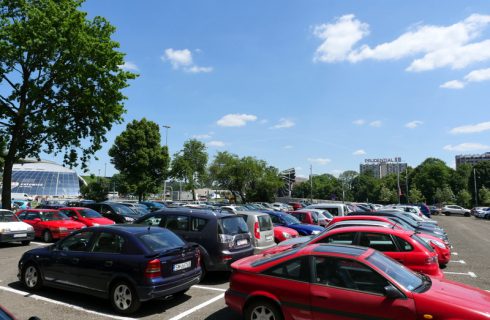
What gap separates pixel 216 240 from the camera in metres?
8.38

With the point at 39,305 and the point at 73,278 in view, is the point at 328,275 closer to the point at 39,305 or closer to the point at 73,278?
the point at 73,278

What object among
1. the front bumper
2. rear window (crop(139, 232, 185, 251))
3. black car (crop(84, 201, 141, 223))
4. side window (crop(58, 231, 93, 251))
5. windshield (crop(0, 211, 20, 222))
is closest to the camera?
rear window (crop(139, 232, 185, 251))

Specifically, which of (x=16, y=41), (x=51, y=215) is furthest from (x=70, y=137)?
(x=51, y=215)

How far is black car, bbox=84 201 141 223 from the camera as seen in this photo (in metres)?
17.8

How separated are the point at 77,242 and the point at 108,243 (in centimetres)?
87

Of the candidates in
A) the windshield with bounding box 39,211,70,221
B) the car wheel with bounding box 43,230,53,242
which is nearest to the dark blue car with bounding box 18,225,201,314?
the car wheel with bounding box 43,230,53,242

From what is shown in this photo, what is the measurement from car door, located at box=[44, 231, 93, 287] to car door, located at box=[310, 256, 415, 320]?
14.9ft

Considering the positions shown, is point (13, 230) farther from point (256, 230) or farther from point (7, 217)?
point (256, 230)

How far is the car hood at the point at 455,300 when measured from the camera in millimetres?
4066

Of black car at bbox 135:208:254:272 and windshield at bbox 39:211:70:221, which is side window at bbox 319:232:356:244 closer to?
black car at bbox 135:208:254:272

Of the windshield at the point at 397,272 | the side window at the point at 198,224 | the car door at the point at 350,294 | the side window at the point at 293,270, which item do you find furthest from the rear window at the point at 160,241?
the windshield at the point at 397,272

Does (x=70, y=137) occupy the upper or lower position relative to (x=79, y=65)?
lower

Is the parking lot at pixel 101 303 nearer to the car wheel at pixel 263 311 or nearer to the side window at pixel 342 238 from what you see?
the car wheel at pixel 263 311

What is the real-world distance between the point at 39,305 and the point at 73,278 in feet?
2.46
